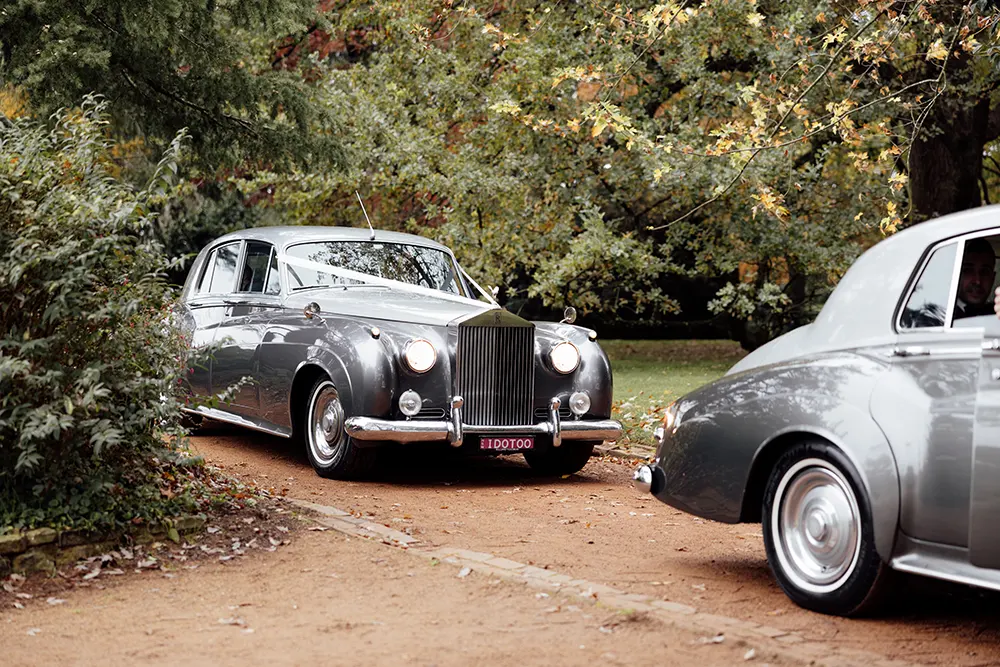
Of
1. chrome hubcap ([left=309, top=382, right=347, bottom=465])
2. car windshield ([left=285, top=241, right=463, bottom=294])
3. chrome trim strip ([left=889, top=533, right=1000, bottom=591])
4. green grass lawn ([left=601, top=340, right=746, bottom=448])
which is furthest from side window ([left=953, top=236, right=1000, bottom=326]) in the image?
green grass lawn ([left=601, top=340, right=746, bottom=448])

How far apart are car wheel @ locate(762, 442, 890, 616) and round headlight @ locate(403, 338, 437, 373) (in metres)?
3.72

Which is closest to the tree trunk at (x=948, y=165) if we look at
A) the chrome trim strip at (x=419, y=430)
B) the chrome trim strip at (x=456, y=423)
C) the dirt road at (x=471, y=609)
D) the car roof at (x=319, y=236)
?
the car roof at (x=319, y=236)

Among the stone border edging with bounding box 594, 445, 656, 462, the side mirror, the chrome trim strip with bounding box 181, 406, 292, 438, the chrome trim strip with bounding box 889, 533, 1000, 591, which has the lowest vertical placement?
the chrome trim strip with bounding box 889, 533, 1000, 591

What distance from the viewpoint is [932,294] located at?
17.7ft

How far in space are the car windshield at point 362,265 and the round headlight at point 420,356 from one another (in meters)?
1.61

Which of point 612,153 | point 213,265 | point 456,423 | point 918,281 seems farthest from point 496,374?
point 612,153

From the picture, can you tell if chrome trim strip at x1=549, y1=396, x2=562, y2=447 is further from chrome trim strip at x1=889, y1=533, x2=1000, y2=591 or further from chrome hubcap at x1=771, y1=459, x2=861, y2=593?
chrome trim strip at x1=889, y1=533, x2=1000, y2=591

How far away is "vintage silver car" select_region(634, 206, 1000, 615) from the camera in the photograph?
16.1 feet

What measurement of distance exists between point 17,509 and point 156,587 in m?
0.92

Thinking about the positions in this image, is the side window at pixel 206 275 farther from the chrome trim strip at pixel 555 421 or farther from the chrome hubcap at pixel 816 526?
the chrome hubcap at pixel 816 526

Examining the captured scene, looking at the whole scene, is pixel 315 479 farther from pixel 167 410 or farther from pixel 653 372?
pixel 653 372

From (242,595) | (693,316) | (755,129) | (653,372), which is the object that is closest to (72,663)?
(242,595)

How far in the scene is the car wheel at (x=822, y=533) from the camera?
5.25 metres

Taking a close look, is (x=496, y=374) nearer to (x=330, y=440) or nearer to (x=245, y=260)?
(x=330, y=440)
